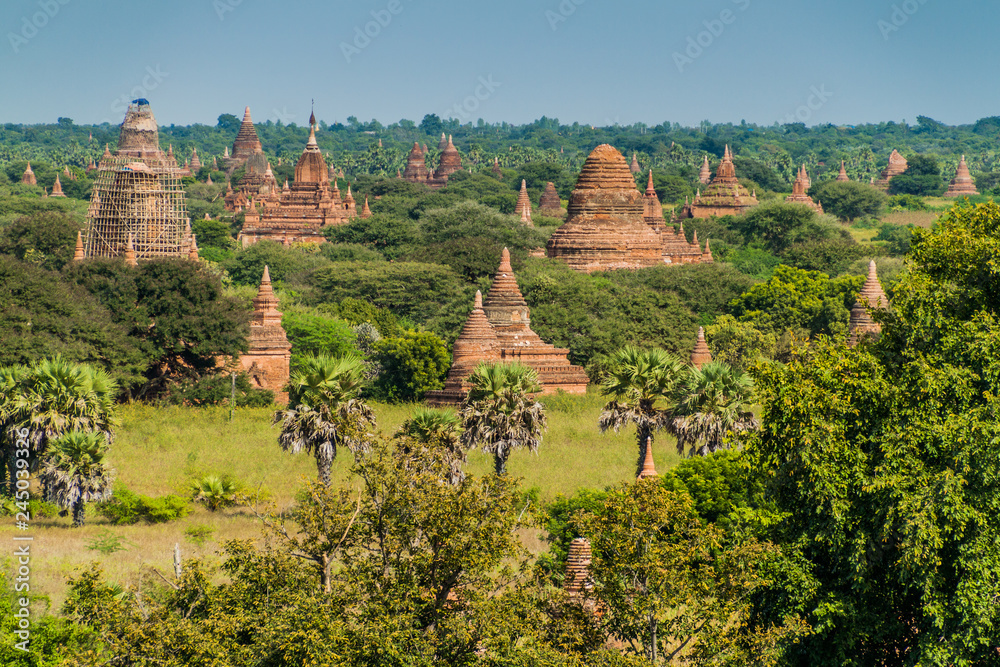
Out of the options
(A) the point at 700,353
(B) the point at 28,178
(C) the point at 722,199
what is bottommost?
(A) the point at 700,353

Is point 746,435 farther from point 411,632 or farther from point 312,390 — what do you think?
point 312,390

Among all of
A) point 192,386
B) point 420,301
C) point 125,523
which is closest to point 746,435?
point 125,523

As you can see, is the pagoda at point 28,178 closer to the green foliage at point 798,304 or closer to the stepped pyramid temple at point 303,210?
the stepped pyramid temple at point 303,210

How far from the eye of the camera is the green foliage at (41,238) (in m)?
80.8

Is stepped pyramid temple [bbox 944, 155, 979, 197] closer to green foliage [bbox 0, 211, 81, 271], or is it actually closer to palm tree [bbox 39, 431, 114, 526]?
green foliage [bbox 0, 211, 81, 271]

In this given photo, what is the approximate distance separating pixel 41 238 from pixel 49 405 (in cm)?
4444

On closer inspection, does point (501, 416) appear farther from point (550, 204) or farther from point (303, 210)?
point (550, 204)

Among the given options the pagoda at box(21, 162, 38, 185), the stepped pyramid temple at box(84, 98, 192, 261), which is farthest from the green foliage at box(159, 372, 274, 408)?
the pagoda at box(21, 162, 38, 185)

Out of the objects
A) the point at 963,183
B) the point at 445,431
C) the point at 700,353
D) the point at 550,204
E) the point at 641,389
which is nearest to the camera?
the point at 445,431

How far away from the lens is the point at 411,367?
57.2m

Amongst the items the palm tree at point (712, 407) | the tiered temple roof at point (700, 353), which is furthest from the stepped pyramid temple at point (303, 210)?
the palm tree at point (712, 407)

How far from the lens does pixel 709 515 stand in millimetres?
36250

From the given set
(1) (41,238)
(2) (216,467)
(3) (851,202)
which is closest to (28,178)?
(3) (851,202)

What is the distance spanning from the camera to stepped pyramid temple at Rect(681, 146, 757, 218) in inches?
5118
